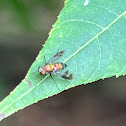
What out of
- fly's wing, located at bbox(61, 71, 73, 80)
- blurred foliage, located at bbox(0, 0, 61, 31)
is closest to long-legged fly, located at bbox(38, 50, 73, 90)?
fly's wing, located at bbox(61, 71, 73, 80)

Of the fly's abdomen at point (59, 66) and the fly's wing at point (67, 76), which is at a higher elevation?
the fly's abdomen at point (59, 66)

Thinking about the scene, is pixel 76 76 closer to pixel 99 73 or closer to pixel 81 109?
pixel 99 73

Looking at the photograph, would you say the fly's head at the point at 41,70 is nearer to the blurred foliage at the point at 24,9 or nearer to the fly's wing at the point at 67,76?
the fly's wing at the point at 67,76

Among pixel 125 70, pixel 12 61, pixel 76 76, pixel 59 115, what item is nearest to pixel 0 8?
pixel 76 76

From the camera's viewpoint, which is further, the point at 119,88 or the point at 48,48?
the point at 119,88

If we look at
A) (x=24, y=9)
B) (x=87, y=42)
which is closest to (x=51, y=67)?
(x=87, y=42)

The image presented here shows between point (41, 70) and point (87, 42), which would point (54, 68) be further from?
point (87, 42)

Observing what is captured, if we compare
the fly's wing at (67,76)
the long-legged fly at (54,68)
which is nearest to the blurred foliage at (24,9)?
the long-legged fly at (54,68)

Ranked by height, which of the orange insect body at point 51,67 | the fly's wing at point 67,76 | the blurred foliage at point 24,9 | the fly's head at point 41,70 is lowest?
the fly's wing at point 67,76
